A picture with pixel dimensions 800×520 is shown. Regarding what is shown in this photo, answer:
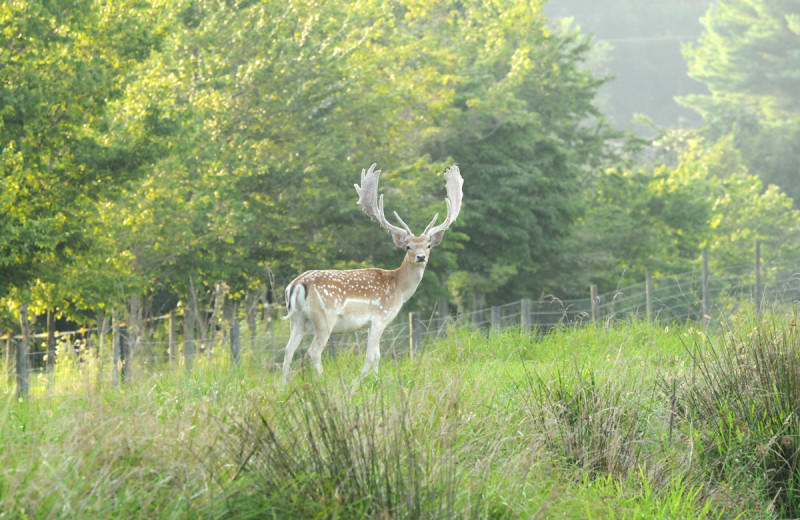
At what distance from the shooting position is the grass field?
5117 millimetres

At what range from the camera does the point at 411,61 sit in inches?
1199

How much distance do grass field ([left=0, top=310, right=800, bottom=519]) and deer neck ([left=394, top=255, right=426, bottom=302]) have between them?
177 centimetres

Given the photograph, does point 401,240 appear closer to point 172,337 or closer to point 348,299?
point 348,299

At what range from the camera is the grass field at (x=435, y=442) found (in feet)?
16.8

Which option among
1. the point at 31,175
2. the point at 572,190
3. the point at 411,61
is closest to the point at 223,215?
the point at 31,175

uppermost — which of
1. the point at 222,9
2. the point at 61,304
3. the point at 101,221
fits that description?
the point at 222,9

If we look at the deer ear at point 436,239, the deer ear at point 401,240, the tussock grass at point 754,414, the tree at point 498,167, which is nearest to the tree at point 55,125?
the deer ear at point 401,240

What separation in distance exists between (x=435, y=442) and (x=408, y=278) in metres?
4.72

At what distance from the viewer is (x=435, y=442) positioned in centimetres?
625

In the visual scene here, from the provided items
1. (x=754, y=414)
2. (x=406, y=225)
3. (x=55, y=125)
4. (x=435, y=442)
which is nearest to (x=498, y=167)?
(x=55, y=125)

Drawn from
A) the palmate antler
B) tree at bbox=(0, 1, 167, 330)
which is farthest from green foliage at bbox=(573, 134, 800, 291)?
tree at bbox=(0, 1, 167, 330)

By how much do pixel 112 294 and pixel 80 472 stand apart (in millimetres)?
12786

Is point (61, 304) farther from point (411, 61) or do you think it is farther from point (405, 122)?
point (411, 61)

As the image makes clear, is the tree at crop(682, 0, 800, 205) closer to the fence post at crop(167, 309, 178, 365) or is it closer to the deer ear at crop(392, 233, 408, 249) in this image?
the fence post at crop(167, 309, 178, 365)
